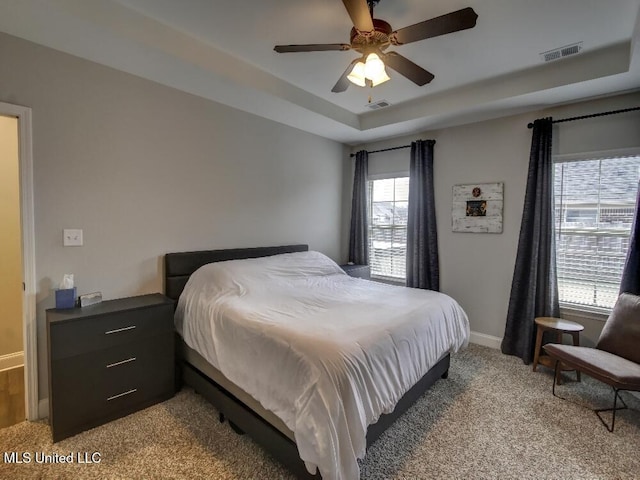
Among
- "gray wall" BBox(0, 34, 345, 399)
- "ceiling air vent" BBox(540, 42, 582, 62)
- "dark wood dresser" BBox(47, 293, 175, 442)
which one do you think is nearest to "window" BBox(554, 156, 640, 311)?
"ceiling air vent" BBox(540, 42, 582, 62)

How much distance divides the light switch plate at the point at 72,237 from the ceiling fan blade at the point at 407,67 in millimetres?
2622

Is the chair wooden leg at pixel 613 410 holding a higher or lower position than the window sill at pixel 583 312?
lower

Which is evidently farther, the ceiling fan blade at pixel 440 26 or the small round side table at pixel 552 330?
the small round side table at pixel 552 330

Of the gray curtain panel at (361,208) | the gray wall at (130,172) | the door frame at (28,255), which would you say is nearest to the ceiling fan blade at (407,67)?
the gray wall at (130,172)

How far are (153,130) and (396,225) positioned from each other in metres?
3.21

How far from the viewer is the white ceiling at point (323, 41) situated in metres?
2.02

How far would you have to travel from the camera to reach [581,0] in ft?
6.42

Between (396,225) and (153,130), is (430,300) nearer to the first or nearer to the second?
(396,225)

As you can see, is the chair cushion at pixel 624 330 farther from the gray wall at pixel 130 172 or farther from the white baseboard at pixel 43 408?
the white baseboard at pixel 43 408

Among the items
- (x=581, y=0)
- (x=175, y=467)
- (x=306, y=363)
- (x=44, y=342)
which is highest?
(x=581, y=0)

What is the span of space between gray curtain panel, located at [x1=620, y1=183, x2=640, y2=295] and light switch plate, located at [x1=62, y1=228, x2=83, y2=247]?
4.58 m

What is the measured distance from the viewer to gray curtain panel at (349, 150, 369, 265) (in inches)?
183

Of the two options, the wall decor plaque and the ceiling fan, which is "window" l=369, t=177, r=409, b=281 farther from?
the ceiling fan

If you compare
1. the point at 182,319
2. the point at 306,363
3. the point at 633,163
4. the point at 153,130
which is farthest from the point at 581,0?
the point at 182,319
